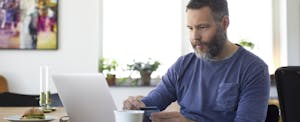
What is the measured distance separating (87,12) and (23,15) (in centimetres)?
66

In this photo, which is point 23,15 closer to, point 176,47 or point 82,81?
point 176,47

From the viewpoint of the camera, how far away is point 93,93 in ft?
5.55

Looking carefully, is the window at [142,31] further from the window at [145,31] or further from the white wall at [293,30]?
the white wall at [293,30]

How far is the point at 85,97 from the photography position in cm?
169

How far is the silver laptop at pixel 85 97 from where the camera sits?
1.69 meters

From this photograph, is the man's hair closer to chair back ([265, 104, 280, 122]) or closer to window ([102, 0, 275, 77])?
chair back ([265, 104, 280, 122])

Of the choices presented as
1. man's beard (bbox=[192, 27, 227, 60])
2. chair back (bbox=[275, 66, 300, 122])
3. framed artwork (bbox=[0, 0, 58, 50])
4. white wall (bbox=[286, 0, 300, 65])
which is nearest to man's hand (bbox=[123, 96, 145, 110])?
man's beard (bbox=[192, 27, 227, 60])

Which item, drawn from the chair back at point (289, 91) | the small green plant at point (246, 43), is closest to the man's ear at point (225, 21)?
the chair back at point (289, 91)

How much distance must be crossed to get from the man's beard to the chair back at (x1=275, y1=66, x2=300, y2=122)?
2.42 feet

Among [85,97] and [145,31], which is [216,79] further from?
[145,31]

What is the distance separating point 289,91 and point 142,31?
159 inches

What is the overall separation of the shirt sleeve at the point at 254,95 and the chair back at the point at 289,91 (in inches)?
21.6

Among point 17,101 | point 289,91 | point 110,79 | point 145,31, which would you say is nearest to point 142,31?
point 145,31

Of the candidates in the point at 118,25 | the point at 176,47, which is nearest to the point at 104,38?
the point at 118,25
